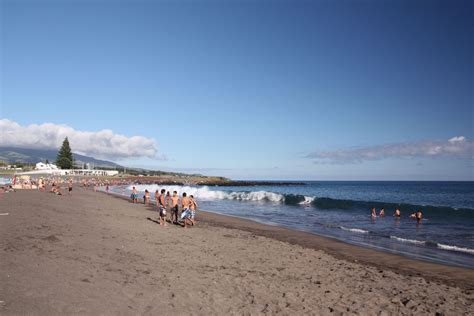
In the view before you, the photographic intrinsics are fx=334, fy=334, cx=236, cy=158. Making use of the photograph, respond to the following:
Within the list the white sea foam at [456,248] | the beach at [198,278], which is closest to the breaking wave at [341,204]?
the white sea foam at [456,248]

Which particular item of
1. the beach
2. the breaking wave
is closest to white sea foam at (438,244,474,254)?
the beach

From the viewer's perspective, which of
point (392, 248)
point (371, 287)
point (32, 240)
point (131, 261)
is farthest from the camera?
point (392, 248)

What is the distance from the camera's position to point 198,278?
314 inches

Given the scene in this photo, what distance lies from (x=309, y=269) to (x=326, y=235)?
29.4 feet

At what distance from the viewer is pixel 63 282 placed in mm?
6457

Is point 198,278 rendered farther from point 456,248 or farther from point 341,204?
point 341,204

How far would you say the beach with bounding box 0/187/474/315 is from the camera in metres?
6.03

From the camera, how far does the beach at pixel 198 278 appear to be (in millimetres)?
6031

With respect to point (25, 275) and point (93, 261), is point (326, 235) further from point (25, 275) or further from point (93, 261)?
point (25, 275)

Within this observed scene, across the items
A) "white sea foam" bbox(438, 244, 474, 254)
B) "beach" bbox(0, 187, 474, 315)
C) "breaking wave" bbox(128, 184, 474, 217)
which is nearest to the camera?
"beach" bbox(0, 187, 474, 315)

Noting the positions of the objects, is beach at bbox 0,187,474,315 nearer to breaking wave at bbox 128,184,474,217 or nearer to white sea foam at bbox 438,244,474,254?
white sea foam at bbox 438,244,474,254

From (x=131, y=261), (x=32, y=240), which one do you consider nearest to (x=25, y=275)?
(x=131, y=261)

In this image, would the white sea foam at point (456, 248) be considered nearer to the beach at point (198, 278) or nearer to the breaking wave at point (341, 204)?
the beach at point (198, 278)

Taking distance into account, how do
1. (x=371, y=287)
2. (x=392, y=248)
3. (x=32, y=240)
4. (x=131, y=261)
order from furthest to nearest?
(x=392, y=248) → (x=32, y=240) → (x=131, y=261) → (x=371, y=287)
